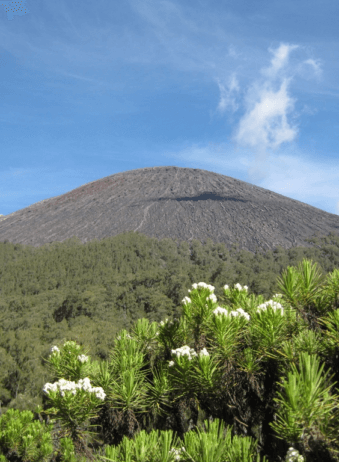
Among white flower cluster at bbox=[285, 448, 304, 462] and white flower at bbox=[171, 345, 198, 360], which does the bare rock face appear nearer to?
white flower at bbox=[171, 345, 198, 360]

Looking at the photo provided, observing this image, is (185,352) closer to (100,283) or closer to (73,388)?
(73,388)

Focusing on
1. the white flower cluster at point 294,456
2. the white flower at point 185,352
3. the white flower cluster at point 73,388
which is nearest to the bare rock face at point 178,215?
the white flower at point 185,352

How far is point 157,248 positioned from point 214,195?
23.9m

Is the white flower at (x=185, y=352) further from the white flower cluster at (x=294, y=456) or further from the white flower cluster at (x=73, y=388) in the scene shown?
the white flower cluster at (x=294, y=456)

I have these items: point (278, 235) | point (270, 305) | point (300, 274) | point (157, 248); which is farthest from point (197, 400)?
point (278, 235)

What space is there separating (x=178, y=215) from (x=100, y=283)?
76.4 feet

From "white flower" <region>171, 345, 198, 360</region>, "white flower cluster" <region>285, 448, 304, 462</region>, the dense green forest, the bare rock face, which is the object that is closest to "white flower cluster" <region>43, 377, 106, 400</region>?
"white flower" <region>171, 345, 198, 360</region>

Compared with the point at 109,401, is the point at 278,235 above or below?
above

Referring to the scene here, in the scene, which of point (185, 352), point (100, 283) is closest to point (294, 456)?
point (185, 352)

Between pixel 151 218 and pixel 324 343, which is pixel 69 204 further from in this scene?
pixel 324 343

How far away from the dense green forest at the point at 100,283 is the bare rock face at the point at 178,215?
12.2 feet

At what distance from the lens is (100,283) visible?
44062 millimetres

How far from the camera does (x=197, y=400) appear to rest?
316cm

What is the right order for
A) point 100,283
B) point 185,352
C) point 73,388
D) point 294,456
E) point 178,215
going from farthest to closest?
point 178,215
point 100,283
point 185,352
point 73,388
point 294,456
